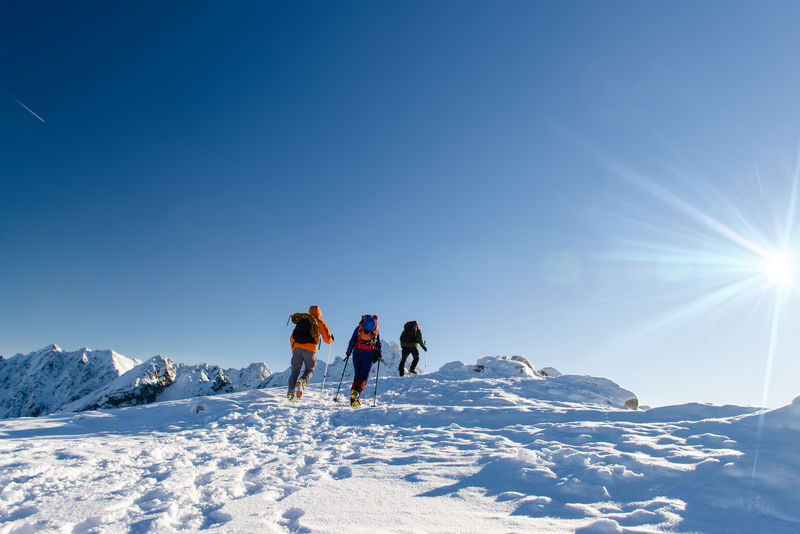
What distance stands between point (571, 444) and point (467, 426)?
236 cm

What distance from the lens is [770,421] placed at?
6.20 meters

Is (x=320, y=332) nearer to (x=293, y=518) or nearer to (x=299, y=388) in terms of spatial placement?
(x=299, y=388)

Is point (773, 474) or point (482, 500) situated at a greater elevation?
point (773, 474)

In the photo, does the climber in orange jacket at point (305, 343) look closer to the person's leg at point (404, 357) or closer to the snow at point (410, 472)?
the snow at point (410, 472)

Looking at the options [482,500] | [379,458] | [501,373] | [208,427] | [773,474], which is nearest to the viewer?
[482,500]

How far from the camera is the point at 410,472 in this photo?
4.81 metres

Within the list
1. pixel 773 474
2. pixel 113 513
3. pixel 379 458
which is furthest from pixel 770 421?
pixel 113 513

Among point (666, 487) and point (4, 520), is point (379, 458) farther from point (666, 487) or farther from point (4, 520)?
point (4, 520)

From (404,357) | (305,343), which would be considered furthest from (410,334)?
(305,343)

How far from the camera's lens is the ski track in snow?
3.31 m

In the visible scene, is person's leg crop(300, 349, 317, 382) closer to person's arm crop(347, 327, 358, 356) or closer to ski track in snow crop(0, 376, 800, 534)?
person's arm crop(347, 327, 358, 356)

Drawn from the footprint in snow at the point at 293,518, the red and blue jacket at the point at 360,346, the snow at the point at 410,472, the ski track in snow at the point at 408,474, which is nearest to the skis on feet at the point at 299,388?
the red and blue jacket at the point at 360,346

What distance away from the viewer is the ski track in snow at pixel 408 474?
3.31 m

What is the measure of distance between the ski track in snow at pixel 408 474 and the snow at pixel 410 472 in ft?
0.08
